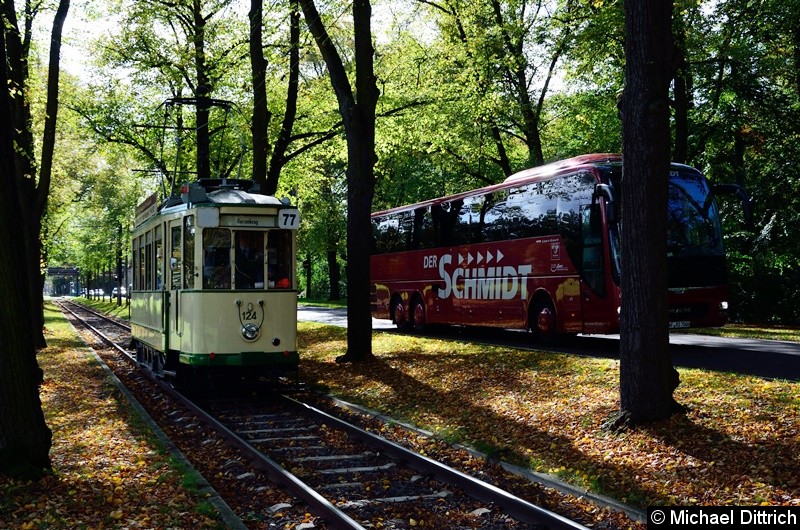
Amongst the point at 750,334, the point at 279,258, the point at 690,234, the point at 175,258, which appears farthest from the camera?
the point at 750,334

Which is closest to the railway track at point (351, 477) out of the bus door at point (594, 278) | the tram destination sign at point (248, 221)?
the tram destination sign at point (248, 221)

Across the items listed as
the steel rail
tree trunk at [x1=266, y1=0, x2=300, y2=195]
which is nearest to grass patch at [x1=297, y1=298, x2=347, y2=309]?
tree trunk at [x1=266, y1=0, x2=300, y2=195]

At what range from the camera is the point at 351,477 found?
880 centimetres

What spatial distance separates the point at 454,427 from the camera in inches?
438

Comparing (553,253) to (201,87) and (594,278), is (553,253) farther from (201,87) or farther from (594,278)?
(201,87)

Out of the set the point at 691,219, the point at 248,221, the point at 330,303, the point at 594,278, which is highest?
the point at 691,219

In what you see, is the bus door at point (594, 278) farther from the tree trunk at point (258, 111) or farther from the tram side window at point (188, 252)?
the tram side window at point (188, 252)

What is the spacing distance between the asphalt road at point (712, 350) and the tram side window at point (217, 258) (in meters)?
7.32

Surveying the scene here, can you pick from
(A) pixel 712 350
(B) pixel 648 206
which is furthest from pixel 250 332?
(A) pixel 712 350

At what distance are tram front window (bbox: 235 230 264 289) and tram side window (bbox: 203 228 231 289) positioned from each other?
159 millimetres

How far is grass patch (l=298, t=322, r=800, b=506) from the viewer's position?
7816mm

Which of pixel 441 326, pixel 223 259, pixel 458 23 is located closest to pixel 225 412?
pixel 223 259

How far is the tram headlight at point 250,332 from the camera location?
13.8 metres

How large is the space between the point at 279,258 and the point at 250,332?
1298 mm
